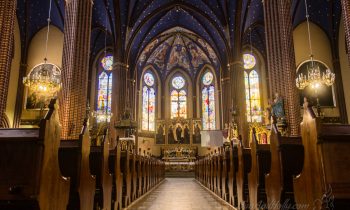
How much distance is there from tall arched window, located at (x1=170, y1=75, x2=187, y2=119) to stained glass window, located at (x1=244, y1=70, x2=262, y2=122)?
7504 millimetres

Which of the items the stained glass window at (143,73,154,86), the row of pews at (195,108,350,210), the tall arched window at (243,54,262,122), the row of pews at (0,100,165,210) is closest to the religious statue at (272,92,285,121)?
the row of pews at (195,108,350,210)

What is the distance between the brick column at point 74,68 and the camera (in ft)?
33.0

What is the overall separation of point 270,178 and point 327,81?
39.4 ft

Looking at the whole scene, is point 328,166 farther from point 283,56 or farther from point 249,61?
point 249,61

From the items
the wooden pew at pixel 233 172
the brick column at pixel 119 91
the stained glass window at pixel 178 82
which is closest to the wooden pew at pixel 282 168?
the wooden pew at pixel 233 172

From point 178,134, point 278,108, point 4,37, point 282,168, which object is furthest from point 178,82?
point 282,168

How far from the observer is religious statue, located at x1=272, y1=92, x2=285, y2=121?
1027cm

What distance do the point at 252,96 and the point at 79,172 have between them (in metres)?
23.0

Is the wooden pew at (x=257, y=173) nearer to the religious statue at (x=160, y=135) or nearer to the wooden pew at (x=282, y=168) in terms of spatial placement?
the wooden pew at (x=282, y=168)

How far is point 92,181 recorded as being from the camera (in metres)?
4.38

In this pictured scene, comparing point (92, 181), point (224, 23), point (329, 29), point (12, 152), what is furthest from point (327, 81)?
point (12, 152)

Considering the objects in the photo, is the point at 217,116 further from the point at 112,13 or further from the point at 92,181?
the point at 92,181

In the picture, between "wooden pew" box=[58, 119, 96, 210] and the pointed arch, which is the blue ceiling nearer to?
the pointed arch

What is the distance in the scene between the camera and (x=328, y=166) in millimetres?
2998
